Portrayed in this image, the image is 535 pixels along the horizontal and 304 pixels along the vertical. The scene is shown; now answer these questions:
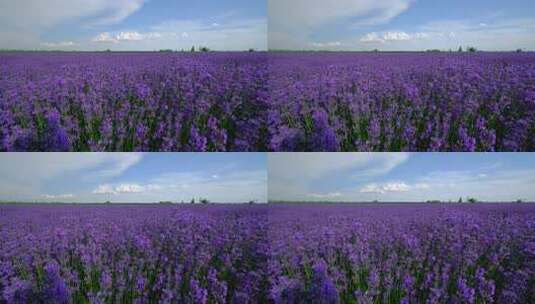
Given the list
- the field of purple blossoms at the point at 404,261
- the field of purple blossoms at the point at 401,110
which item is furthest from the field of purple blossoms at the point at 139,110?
the field of purple blossoms at the point at 404,261

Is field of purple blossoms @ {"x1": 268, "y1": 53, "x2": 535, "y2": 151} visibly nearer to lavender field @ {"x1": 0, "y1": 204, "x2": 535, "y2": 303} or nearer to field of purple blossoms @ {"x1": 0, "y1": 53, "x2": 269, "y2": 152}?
field of purple blossoms @ {"x1": 0, "y1": 53, "x2": 269, "y2": 152}

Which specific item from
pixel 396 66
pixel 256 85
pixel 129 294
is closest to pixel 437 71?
pixel 396 66

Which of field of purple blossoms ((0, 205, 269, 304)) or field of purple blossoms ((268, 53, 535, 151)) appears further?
field of purple blossoms ((268, 53, 535, 151))

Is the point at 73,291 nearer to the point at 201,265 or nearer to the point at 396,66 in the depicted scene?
the point at 201,265

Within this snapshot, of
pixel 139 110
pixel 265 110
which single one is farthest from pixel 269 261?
pixel 139 110

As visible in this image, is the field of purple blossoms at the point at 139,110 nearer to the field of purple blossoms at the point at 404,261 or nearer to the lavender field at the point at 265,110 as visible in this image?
the lavender field at the point at 265,110

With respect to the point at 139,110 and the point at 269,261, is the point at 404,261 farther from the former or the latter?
the point at 139,110

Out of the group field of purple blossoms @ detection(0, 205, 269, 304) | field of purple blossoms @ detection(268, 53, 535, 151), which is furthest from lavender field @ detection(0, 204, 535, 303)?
field of purple blossoms @ detection(268, 53, 535, 151)
